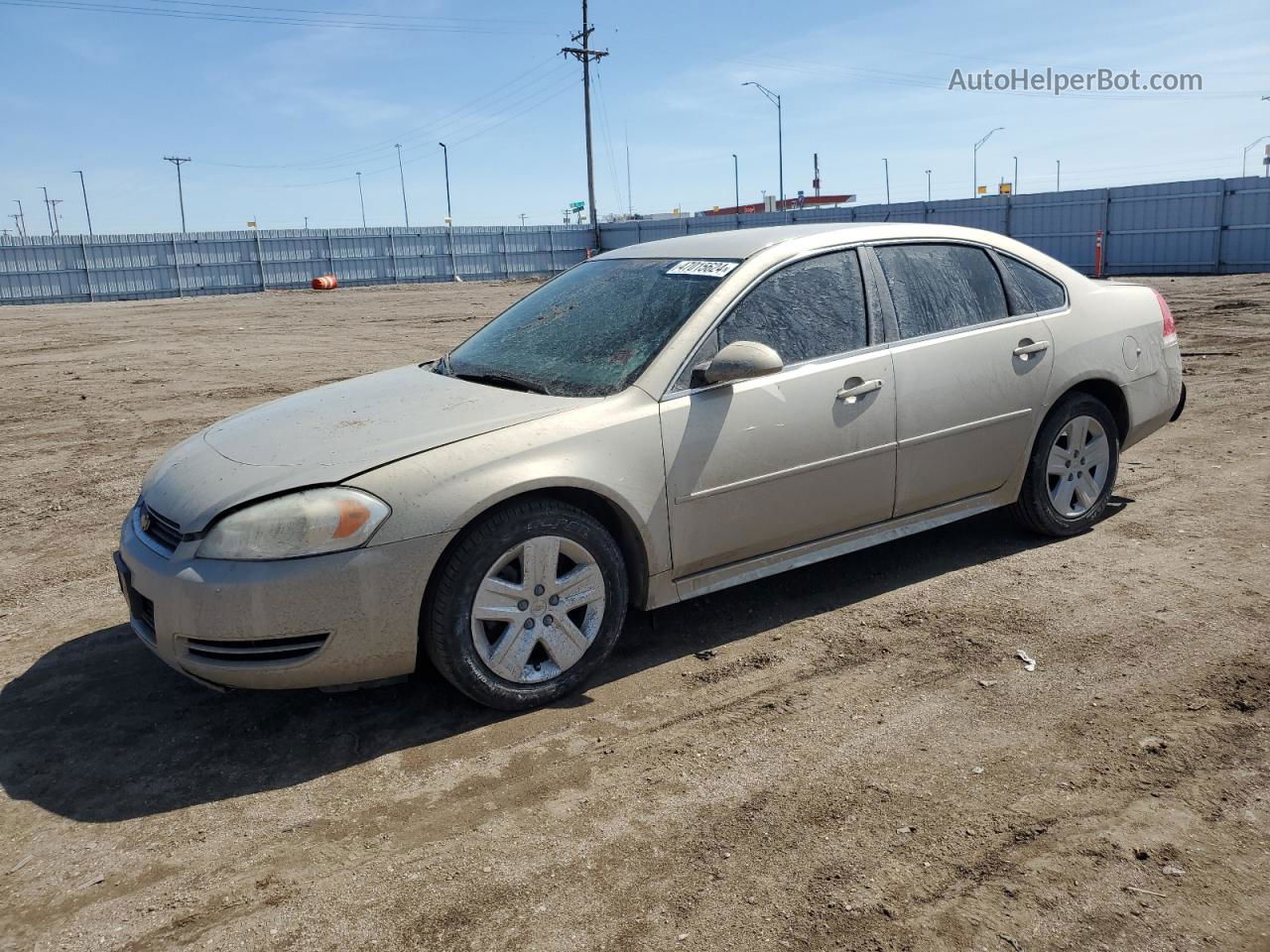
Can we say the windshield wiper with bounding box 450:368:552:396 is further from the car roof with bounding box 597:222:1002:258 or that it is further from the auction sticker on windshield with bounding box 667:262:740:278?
the car roof with bounding box 597:222:1002:258

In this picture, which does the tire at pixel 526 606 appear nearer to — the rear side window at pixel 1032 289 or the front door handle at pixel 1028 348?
the front door handle at pixel 1028 348

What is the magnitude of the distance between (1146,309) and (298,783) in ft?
15.7

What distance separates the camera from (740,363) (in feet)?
12.8

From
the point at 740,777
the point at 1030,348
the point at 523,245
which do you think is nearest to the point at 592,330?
the point at 740,777

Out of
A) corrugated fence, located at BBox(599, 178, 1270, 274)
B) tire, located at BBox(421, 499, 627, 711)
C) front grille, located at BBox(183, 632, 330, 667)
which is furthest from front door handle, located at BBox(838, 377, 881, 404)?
corrugated fence, located at BBox(599, 178, 1270, 274)

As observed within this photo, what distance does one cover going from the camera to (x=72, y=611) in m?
4.91

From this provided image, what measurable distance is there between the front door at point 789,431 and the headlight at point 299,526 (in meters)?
1.16

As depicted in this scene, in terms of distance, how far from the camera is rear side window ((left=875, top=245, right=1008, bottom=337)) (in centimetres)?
470

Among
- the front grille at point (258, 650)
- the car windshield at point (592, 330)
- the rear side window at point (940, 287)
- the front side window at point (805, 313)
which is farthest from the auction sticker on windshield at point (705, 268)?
the front grille at point (258, 650)

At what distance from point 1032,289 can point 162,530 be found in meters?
4.08

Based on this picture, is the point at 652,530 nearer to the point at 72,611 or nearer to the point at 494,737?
the point at 494,737

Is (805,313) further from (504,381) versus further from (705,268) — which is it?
(504,381)

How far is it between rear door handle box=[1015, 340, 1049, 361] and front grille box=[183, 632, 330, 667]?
3.39 meters

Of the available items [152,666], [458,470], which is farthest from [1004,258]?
[152,666]
